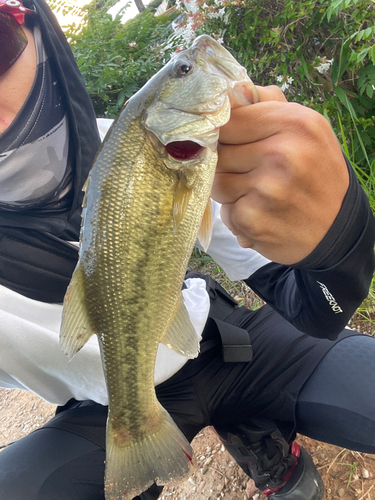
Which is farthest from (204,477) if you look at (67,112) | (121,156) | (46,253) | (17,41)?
(17,41)

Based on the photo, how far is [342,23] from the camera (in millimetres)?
2482

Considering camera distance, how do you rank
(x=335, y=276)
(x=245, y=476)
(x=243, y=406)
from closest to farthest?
(x=335, y=276) < (x=243, y=406) < (x=245, y=476)

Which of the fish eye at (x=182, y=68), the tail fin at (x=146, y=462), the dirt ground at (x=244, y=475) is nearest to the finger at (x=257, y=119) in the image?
the fish eye at (x=182, y=68)

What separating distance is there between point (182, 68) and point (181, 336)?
968 millimetres

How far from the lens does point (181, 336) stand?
4.09 ft

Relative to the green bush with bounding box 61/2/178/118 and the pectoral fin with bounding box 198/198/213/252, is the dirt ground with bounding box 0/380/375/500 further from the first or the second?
the green bush with bounding box 61/2/178/118

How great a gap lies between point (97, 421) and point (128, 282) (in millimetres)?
1128

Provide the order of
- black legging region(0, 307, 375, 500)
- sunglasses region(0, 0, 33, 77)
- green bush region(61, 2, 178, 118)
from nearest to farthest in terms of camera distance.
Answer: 1. sunglasses region(0, 0, 33, 77)
2. black legging region(0, 307, 375, 500)
3. green bush region(61, 2, 178, 118)

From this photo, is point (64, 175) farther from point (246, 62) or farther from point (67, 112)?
point (246, 62)

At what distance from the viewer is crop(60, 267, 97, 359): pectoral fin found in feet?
3.66

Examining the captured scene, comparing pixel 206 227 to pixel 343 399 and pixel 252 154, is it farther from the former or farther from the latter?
pixel 343 399

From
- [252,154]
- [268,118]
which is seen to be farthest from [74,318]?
[268,118]

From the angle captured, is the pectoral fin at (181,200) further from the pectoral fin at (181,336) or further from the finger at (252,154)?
the pectoral fin at (181,336)

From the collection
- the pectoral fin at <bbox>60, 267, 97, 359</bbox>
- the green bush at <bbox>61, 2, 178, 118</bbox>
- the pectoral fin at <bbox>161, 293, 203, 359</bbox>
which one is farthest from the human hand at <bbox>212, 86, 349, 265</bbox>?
the green bush at <bbox>61, 2, 178, 118</bbox>
